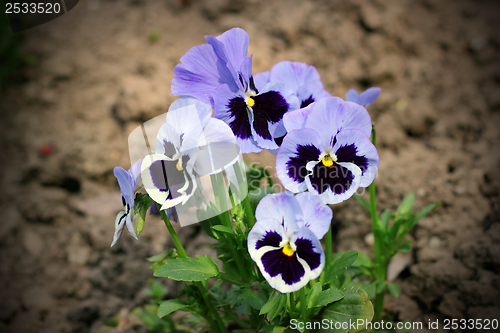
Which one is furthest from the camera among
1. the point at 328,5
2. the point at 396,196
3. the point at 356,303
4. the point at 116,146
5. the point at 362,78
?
the point at 328,5

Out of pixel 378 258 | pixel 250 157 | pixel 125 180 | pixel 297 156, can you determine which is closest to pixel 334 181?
pixel 297 156

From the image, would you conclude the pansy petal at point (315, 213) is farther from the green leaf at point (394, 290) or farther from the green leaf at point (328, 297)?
the green leaf at point (394, 290)

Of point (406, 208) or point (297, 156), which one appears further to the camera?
point (406, 208)

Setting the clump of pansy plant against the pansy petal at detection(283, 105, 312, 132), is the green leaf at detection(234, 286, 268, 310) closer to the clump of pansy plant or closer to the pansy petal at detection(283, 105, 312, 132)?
the clump of pansy plant

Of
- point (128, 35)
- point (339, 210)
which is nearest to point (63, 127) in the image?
point (128, 35)

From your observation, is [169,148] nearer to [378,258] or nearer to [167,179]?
[167,179]

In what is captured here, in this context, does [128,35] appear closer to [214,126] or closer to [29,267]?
[29,267]

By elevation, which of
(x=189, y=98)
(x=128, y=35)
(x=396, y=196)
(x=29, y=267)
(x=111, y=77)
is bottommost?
(x=29, y=267)
